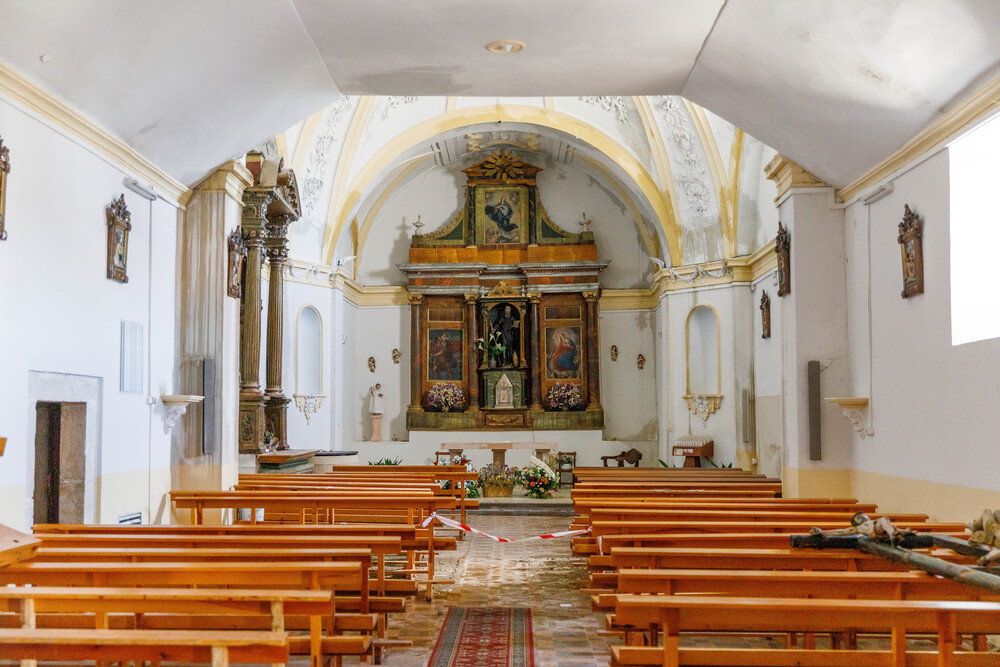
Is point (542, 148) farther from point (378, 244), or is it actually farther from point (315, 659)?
point (315, 659)

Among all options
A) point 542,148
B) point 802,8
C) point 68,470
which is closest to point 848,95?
point 802,8

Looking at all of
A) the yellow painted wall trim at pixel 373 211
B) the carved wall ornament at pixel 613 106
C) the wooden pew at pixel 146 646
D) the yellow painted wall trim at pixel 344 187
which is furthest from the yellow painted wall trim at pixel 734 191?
the wooden pew at pixel 146 646

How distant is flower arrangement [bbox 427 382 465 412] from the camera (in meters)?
20.9

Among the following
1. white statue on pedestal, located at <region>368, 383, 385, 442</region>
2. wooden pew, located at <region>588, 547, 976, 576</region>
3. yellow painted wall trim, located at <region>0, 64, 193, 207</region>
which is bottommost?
wooden pew, located at <region>588, 547, 976, 576</region>

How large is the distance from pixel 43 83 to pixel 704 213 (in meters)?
13.0

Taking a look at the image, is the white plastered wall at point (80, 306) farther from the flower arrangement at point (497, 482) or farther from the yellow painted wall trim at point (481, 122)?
the yellow painted wall trim at point (481, 122)

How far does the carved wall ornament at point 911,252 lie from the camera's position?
7.92 meters

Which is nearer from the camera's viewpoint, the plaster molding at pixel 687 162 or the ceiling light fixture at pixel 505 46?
the ceiling light fixture at pixel 505 46

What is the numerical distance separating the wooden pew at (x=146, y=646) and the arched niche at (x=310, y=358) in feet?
50.3

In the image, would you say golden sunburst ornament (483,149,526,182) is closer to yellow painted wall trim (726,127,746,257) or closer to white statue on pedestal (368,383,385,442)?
white statue on pedestal (368,383,385,442)

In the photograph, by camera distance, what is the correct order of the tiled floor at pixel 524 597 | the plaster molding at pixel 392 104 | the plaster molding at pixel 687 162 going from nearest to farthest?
the tiled floor at pixel 524 597, the plaster molding at pixel 687 162, the plaster molding at pixel 392 104

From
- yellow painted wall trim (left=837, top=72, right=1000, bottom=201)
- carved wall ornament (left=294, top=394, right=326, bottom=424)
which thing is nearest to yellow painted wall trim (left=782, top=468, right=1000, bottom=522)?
yellow painted wall trim (left=837, top=72, right=1000, bottom=201)

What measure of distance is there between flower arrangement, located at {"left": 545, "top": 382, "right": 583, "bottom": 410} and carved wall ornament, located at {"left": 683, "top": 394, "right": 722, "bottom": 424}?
10.7 ft

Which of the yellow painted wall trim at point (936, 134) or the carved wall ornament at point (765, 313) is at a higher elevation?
the yellow painted wall trim at point (936, 134)
